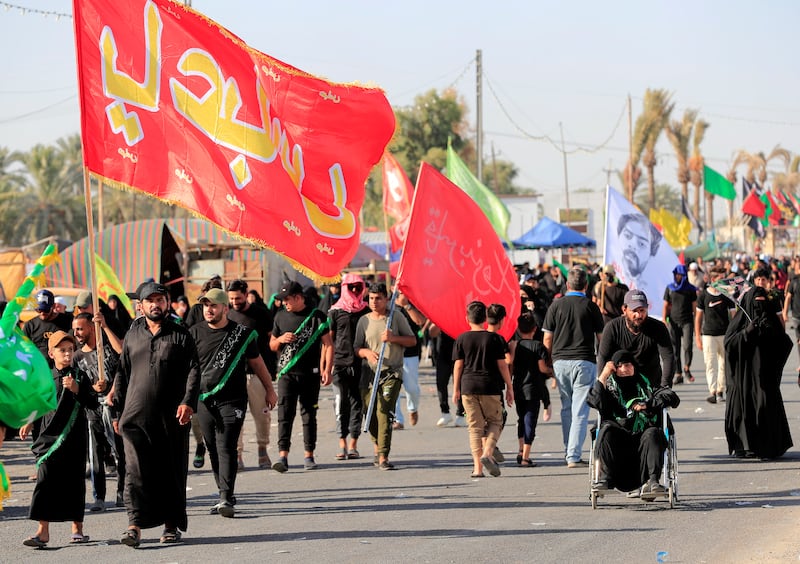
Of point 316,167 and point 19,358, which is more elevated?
point 316,167

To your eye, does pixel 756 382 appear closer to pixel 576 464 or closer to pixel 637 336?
pixel 576 464

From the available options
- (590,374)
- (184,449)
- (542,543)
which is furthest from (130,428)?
(590,374)

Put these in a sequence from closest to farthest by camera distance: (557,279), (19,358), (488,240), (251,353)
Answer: (19,358)
(251,353)
(488,240)
(557,279)

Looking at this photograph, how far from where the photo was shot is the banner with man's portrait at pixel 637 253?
58.2 ft

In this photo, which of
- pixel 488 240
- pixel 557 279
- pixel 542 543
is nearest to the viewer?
pixel 542 543

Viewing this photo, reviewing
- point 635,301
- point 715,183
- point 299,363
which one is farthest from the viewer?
point 715,183

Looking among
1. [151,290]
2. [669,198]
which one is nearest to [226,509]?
[151,290]

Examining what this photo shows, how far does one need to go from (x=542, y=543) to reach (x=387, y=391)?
13.8 feet

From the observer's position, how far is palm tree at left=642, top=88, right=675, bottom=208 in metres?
66.8

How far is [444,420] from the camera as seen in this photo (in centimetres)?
1562

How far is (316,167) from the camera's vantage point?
10.8m

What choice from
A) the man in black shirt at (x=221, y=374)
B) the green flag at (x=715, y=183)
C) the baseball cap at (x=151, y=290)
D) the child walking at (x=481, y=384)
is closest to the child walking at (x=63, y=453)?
the baseball cap at (x=151, y=290)

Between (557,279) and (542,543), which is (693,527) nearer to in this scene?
(542,543)

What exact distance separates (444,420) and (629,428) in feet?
20.1
